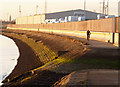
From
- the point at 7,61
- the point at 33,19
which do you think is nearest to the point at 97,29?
the point at 7,61

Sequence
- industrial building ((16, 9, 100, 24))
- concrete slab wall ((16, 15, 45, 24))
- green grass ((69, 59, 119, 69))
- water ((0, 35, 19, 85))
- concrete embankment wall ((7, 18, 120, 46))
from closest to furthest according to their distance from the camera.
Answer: green grass ((69, 59, 119, 69))
water ((0, 35, 19, 85))
concrete embankment wall ((7, 18, 120, 46))
industrial building ((16, 9, 100, 24))
concrete slab wall ((16, 15, 45, 24))

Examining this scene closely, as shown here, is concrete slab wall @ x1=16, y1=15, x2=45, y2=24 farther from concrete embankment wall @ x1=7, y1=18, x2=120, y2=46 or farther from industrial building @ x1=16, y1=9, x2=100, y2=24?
concrete embankment wall @ x1=7, y1=18, x2=120, y2=46

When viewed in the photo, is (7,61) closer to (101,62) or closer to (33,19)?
(101,62)

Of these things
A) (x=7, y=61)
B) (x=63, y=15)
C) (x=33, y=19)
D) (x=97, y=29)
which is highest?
(x=63, y=15)

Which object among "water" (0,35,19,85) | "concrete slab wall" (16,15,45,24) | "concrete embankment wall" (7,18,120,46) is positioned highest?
"concrete slab wall" (16,15,45,24)

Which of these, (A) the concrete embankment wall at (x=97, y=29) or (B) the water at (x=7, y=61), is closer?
(B) the water at (x=7, y=61)

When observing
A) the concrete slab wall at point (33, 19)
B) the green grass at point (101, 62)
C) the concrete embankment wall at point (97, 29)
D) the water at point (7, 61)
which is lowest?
the water at point (7, 61)

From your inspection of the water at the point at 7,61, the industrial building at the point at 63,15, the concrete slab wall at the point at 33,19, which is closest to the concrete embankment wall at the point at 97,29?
the water at the point at 7,61

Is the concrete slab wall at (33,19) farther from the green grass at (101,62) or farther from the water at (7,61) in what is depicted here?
the green grass at (101,62)

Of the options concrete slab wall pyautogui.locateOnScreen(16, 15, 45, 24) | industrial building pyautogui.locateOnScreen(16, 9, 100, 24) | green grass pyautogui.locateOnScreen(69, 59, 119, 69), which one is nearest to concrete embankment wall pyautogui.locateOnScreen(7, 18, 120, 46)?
green grass pyautogui.locateOnScreen(69, 59, 119, 69)

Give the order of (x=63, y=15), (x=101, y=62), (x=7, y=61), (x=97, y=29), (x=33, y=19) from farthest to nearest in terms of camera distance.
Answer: (x=33, y=19) < (x=63, y=15) < (x=97, y=29) < (x=7, y=61) < (x=101, y=62)

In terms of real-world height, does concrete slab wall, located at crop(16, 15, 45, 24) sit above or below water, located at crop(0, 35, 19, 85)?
above

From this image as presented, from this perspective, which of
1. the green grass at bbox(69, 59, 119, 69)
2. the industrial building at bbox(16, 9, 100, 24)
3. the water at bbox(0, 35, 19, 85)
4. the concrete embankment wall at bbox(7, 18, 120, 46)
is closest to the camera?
the green grass at bbox(69, 59, 119, 69)

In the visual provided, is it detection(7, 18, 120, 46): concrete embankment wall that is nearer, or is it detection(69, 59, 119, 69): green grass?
detection(69, 59, 119, 69): green grass
